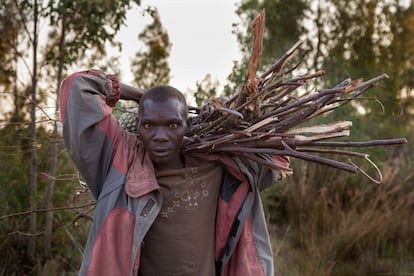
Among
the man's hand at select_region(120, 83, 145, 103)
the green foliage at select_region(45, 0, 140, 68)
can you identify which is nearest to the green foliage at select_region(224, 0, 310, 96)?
the green foliage at select_region(45, 0, 140, 68)

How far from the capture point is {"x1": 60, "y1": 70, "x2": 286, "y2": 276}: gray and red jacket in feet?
6.92

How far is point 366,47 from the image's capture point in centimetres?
1011

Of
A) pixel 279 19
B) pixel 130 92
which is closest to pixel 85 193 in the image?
pixel 130 92

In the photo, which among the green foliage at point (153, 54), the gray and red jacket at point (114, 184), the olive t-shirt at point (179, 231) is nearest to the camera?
the gray and red jacket at point (114, 184)

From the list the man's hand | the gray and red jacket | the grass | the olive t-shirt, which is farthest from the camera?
the grass

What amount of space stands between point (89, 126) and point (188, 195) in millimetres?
417

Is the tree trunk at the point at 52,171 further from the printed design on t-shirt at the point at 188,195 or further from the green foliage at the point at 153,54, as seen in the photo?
the green foliage at the point at 153,54

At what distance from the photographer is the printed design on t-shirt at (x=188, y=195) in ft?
7.32

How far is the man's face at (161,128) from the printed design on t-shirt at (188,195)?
137mm

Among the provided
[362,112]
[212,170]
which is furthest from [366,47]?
[212,170]

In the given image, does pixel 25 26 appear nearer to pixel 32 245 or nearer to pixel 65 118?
pixel 32 245

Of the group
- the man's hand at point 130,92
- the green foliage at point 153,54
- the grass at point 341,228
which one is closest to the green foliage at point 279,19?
the green foliage at point 153,54

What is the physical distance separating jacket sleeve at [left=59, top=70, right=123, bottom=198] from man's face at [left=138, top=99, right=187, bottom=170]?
12 cm

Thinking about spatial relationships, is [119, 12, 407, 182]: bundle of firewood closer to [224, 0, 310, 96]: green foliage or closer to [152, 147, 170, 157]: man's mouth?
[152, 147, 170, 157]: man's mouth
